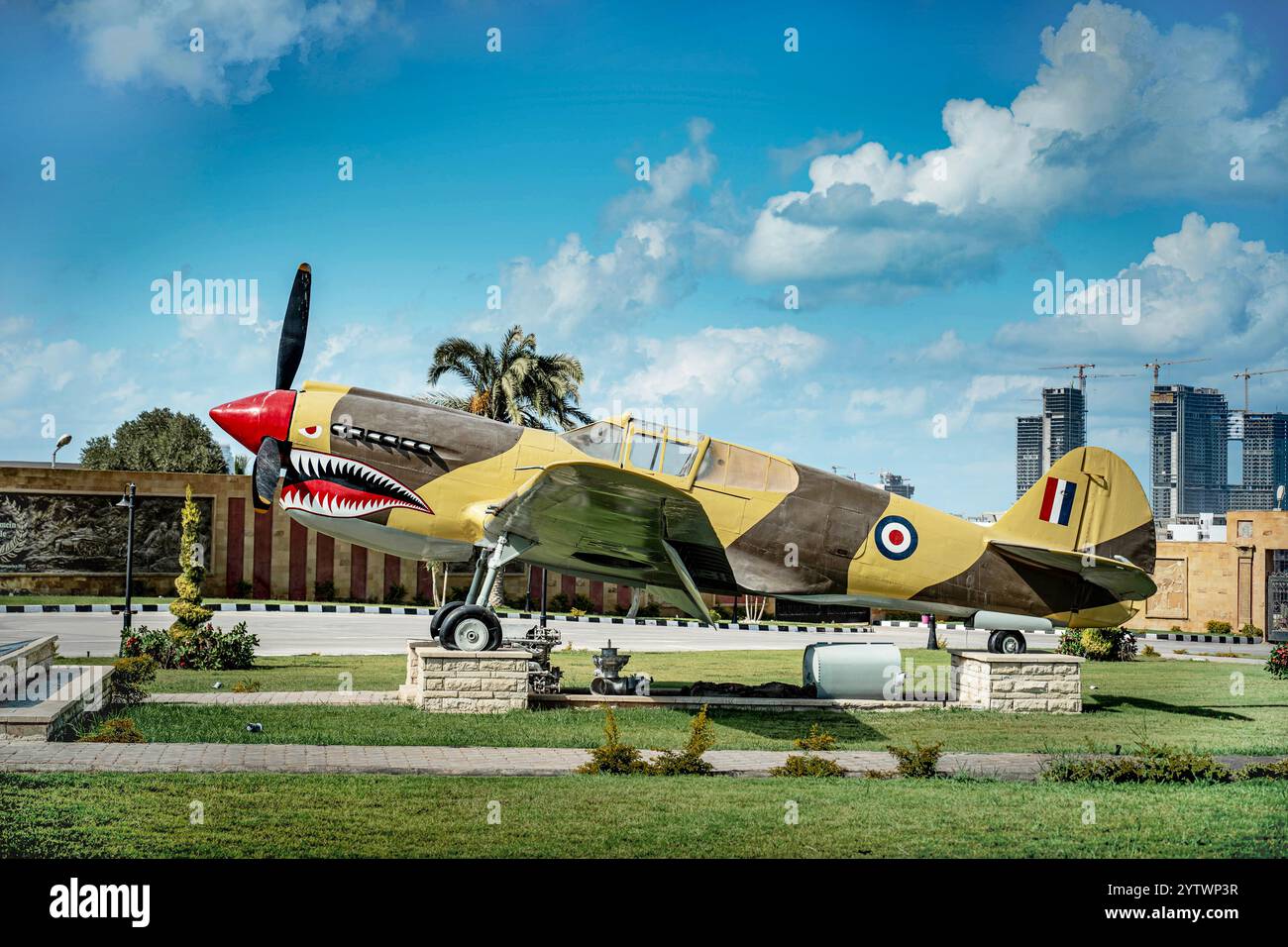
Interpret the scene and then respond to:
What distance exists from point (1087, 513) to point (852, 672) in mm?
4230

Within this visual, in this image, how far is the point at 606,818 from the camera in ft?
26.3

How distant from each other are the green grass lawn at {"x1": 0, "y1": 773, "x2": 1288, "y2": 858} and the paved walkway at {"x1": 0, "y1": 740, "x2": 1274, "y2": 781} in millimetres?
441

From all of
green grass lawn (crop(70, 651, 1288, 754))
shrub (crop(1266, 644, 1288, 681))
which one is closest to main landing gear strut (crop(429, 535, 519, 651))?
green grass lawn (crop(70, 651, 1288, 754))

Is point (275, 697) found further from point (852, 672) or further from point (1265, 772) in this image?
point (1265, 772)

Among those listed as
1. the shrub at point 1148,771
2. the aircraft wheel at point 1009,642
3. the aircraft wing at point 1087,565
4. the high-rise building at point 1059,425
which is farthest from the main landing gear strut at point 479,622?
the high-rise building at point 1059,425

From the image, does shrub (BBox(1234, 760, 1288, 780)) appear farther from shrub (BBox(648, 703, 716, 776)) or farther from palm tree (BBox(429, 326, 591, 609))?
palm tree (BBox(429, 326, 591, 609))

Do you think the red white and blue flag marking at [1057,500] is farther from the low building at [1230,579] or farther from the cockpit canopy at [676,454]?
the low building at [1230,579]

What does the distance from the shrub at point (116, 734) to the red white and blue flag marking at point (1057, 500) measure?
12.0m

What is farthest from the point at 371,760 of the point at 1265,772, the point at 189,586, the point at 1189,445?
the point at 1189,445

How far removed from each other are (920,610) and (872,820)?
7.12 metres

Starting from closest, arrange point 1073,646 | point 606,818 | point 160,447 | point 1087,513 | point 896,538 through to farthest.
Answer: point 606,818 < point 896,538 < point 1087,513 < point 1073,646 < point 160,447

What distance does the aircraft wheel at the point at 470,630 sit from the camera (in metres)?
13.4
